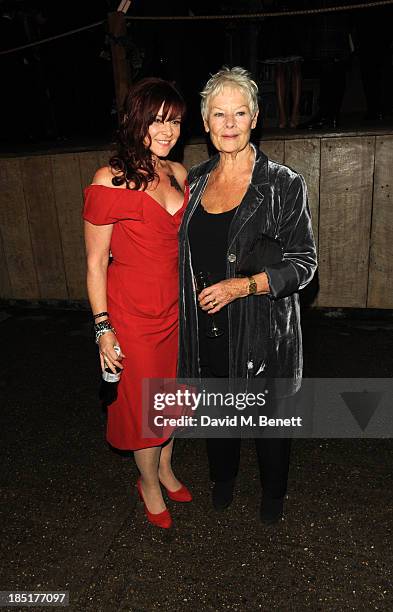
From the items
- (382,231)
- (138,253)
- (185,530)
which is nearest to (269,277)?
(138,253)

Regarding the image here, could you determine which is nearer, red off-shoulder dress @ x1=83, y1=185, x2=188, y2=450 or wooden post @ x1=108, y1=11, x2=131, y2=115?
red off-shoulder dress @ x1=83, y1=185, x2=188, y2=450

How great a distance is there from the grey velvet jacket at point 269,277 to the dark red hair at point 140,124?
0.98ft

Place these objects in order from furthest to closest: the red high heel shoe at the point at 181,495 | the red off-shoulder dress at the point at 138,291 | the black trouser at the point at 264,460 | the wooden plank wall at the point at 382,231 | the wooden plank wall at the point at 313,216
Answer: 1. the wooden plank wall at the point at 313,216
2. the wooden plank wall at the point at 382,231
3. the red high heel shoe at the point at 181,495
4. the black trouser at the point at 264,460
5. the red off-shoulder dress at the point at 138,291

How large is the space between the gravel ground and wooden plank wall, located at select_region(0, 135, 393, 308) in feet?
6.72

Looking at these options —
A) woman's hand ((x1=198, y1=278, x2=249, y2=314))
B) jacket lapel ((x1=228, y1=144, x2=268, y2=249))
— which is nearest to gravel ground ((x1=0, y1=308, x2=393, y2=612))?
woman's hand ((x1=198, y1=278, x2=249, y2=314))

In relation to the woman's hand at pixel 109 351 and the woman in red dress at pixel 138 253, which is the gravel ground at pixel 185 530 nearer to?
the woman in red dress at pixel 138 253

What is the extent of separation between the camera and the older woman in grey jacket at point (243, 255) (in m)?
2.31

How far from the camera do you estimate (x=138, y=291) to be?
97.7 inches

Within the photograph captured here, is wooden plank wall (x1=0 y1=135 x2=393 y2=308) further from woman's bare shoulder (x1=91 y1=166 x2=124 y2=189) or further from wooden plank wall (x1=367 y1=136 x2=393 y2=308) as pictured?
woman's bare shoulder (x1=91 y1=166 x2=124 y2=189)

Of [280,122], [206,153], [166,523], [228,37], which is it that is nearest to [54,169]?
[206,153]

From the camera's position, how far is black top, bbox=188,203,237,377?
7.79 feet

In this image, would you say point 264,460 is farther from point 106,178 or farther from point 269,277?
point 106,178

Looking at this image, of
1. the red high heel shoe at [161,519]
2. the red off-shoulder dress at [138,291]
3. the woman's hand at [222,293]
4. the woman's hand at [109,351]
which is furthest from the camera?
the red high heel shoe at [161,519]

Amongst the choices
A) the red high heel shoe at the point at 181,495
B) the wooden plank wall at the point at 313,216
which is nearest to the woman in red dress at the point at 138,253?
the red high heel shoe at the point at 181,495
